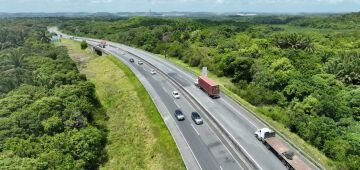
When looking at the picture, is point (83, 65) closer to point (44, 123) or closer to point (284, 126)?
point (44, 123)

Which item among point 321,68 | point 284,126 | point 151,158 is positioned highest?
point 321,68

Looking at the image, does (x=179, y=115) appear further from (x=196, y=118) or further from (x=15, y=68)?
(x=15, y=68)

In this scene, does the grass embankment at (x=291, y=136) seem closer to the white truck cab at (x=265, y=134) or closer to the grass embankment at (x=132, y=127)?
the white truck cab at (x=265, y=134)

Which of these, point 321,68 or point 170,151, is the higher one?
point 321,68

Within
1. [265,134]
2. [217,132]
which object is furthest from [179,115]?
[265,134]

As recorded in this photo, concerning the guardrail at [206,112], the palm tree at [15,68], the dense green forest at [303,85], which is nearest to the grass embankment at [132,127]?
the guardrail at [206,112]

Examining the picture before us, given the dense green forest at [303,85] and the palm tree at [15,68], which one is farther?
the palm tree at [15,68]

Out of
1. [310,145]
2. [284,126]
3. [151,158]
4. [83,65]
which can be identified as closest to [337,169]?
[310,145]
